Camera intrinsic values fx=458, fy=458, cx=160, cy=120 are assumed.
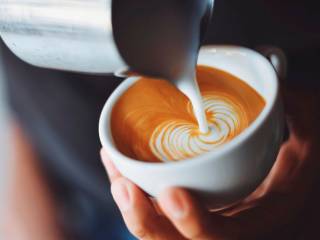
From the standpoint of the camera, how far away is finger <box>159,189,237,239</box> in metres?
0.43

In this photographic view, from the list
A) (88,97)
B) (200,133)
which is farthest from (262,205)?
(88,97)

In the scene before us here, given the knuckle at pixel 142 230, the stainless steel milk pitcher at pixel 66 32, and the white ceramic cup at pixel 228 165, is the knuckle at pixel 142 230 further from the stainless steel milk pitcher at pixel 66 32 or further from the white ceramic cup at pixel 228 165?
the stainless steel milk pitcher at pixel 66 32

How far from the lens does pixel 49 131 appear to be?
0.77m

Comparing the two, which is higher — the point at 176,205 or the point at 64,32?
the point at 64,32

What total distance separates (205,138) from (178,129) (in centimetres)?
4

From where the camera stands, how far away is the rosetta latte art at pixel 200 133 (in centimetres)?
52

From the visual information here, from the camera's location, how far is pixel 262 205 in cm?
59

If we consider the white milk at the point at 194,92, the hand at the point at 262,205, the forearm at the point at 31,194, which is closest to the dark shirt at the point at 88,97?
the forearm at the point at 31,194

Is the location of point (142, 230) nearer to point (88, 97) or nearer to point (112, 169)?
point (112, 169)

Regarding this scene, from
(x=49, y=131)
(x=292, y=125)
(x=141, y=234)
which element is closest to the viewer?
(x=141, y=234)

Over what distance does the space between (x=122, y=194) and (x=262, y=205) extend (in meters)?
0.20

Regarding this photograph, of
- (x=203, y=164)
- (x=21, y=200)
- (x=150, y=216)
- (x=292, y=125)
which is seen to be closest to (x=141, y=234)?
(x=150, y=216)

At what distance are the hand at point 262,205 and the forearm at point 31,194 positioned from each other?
260 millimetres

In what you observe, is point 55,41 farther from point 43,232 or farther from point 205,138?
point 43,232
